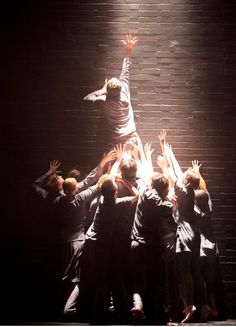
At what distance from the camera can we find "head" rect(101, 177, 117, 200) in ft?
16.8

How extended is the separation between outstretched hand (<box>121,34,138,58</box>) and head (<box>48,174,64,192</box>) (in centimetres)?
160

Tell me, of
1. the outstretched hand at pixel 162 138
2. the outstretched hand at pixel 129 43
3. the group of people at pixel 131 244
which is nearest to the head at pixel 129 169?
the group of people at pixel 131 244

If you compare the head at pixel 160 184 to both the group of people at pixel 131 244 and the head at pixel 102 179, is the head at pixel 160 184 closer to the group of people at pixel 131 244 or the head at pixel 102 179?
the group of people at pixel 131 244

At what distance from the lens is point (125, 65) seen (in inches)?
233

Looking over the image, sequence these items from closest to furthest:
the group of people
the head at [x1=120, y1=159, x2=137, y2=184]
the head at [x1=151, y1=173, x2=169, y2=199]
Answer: the group of people < the head at [x1=151, y1=173, x2=169, y2=199] < the head at [x1=120, y1=159, x2=137, y2=184]

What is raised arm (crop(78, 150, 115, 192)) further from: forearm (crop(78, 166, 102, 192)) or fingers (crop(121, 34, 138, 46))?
fingers (crop(121, 34, 138, 46))

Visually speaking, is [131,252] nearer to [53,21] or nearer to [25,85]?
[25,85]

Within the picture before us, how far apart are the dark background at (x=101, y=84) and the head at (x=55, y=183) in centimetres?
26

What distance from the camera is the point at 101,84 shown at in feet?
19.5

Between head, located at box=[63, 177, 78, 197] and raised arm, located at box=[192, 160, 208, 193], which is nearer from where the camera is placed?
head, located at box=[63, 177, 78, 197]

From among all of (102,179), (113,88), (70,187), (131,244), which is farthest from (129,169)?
(113,88)

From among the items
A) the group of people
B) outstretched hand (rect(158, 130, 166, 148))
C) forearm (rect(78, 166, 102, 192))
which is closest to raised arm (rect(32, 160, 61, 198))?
the group of people

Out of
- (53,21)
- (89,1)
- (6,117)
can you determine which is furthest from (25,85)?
(89,1)

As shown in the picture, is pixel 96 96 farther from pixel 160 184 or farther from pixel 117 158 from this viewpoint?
pixel 160 184
